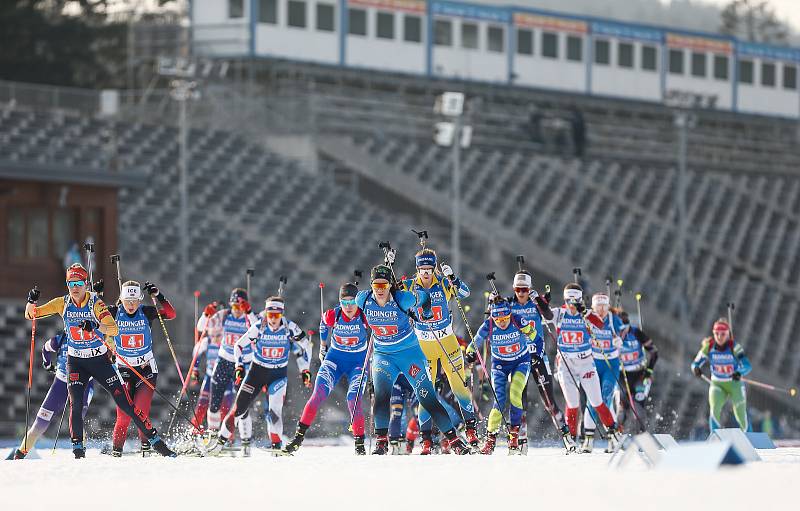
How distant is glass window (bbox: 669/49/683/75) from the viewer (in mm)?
66938

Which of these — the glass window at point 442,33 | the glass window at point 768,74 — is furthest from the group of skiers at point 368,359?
the glass window at point 768,74

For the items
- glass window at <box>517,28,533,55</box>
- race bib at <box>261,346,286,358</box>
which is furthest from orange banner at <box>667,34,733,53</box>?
race bib at <box>261,346,286,358</box>

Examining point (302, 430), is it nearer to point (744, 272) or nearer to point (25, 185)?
point (25, 185)

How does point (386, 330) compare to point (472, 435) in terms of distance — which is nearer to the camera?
point (386, 330)

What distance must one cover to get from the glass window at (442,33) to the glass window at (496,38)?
168cm

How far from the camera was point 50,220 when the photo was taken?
→ 40.6m

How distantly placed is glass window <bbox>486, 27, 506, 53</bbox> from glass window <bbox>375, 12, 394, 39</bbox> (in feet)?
13.6

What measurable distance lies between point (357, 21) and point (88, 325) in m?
38.9

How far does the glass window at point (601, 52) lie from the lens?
64812 mm

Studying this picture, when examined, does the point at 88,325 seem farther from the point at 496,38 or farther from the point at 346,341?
the point at 496,38

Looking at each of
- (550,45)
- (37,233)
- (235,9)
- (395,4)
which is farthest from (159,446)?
(550,45)

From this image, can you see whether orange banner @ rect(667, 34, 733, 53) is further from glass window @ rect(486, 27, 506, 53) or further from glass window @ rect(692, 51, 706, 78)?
glass window @ rect(486, 27, 506, 53)

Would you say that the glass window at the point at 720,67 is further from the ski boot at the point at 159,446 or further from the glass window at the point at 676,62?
the ski boot at the point at 159,446

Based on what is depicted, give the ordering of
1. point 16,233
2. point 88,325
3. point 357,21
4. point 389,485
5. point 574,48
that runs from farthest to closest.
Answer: point 574,48, point 357,21, point 16,233, point 88,325, point 389,485
